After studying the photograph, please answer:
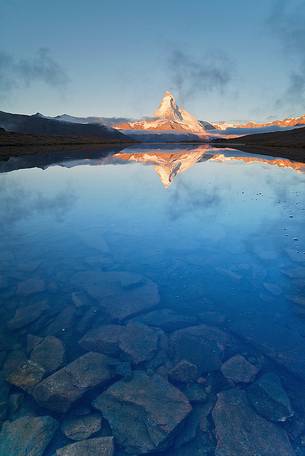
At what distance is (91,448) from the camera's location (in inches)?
173

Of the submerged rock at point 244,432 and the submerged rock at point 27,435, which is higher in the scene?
the submerged rock at point 27,435

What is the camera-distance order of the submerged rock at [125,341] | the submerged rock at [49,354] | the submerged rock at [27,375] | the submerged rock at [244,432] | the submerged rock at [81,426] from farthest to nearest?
the submerged rock at [125,341] → the submerged rock at [49,354] → the submerged rock at [27,375] → the submerged rock at [81,426] → the submerged rock at [244,432]

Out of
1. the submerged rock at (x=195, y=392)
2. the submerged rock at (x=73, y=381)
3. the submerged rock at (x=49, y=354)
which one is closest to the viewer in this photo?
the submerged rock at (x=73, y=381)

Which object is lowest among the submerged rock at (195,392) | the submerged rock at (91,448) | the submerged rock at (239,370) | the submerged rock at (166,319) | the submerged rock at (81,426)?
the submerged rock at (195,392)

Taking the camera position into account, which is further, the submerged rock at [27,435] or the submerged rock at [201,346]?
the submerged rock at [201,346]

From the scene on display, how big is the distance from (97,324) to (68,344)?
0.89 meters

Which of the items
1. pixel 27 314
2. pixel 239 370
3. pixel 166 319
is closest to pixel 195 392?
pixel 239 370

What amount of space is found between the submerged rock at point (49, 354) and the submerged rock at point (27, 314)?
0.90m

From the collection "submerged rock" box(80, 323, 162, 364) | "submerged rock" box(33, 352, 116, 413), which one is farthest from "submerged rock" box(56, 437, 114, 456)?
"submerged rock" box(80, 323, 162, 364)

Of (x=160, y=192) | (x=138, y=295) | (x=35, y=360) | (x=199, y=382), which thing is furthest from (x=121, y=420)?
(x=160, y=192)

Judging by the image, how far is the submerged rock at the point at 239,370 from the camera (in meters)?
5.77

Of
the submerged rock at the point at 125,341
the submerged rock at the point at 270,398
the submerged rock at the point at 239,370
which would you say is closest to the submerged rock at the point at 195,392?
the submerged rock at the point at 239,370

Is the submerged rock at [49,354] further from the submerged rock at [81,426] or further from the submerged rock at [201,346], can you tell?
the submerged rock at [201,346]

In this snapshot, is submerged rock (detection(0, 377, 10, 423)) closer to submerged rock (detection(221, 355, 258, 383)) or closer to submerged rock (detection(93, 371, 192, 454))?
submerged rock (detection(93, 371, 192, 454))
